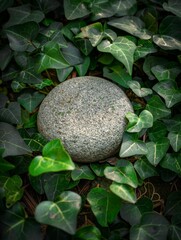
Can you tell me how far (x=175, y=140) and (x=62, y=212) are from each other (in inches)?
30.9

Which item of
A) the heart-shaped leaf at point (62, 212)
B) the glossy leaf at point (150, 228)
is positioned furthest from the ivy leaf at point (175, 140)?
the heart-shaped leaf at point (62, 212)

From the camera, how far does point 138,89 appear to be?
2.11m

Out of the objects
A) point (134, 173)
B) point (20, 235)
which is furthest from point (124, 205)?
point (20, 235)

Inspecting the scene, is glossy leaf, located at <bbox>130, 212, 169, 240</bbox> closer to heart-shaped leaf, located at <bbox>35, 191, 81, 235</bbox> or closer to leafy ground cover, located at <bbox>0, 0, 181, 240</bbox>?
leafy ground cover, located at <bbox>0, 0, 181, 240</bbox>

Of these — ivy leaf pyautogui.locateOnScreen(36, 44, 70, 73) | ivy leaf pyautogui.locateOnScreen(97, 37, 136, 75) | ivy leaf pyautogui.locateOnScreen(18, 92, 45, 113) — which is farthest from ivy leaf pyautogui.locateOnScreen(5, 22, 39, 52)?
ivy leaf pyautogui.locateOnScreen(97, 37, 136, 75)

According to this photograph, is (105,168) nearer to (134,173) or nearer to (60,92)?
(134,173)

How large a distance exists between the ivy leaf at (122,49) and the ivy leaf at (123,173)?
0.54m

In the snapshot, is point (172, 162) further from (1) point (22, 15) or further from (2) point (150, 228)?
(1) point (22, 15)

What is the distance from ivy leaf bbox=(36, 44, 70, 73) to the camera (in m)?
2.08

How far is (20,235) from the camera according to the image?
1680 mm

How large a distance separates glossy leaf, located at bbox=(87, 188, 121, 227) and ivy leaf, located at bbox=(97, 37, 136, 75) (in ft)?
2.31

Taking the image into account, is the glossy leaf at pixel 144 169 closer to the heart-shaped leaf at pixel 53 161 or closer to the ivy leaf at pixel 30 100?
the heart-shaped leaf at pixel 53 161

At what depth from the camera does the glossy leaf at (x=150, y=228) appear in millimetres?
1717

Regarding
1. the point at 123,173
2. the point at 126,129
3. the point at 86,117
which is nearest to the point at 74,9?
the point at 86,117
